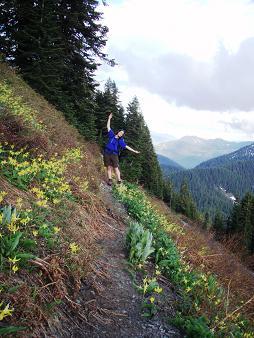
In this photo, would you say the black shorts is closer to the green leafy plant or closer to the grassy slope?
the grassy slope

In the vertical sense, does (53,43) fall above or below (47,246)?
above

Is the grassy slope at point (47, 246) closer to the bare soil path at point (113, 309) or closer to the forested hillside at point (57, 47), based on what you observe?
the bare soil path at point (113, 309)

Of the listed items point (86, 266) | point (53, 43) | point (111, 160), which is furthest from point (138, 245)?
point (53, 43)

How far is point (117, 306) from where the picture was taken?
520 cm

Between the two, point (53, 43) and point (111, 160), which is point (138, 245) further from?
point (53, 43)

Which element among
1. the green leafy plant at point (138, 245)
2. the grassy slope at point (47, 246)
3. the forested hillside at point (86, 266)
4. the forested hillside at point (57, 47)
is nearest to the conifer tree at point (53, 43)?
the forested hillside at point (57, 47)

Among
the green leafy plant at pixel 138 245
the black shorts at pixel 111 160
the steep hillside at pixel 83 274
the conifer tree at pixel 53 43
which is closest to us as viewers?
the steep hillside at pixel 83 274

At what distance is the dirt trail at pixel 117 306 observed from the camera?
4676 millimetres

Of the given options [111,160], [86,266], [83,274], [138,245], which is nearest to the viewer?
[83,274]

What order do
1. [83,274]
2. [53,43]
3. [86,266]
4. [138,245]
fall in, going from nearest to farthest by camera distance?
[83,274]
[86,266]
[138,245]
[53,43]

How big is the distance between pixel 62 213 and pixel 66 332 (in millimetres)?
2662

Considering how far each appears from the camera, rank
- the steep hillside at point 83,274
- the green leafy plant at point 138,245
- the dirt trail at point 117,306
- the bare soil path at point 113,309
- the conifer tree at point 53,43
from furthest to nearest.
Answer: the conifer tree at point 53,43 < the green leafy plant at point 138,245 < the dirt trail at point 117,306 < the bare soil path at point 113,309 < the steep hillside at point 83,274

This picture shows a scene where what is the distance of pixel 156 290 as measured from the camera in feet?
18.5

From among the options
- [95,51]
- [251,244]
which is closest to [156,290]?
[95,51]
